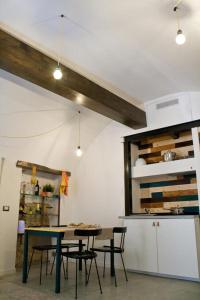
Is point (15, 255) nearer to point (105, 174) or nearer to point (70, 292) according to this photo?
point (70, 292)

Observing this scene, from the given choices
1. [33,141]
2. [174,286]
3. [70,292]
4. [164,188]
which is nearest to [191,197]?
[164,188]

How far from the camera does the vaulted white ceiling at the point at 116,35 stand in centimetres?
289

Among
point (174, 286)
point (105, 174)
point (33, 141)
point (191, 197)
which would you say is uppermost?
point (33, 141)

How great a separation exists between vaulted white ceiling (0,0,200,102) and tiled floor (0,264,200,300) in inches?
123

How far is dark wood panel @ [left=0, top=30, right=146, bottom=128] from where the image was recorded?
335 centimetres

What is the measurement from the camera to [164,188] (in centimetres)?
557

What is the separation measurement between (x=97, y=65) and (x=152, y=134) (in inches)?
80.8

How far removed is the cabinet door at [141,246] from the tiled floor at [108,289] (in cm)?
31

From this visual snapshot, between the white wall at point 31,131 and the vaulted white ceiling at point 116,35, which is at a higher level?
the vaulted white ceiling at point 116,35

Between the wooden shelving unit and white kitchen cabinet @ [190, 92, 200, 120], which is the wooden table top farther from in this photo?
white kitchen cabinet @ [190, 92, 200, 120]

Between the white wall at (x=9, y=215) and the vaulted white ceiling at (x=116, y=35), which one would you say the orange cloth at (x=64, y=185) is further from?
the vaulted white ceiling at (x=116, y=35)

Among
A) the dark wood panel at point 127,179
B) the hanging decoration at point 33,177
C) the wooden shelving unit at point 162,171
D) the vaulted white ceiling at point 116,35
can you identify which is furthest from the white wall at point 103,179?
the vaulted white ceiling at point 116,35

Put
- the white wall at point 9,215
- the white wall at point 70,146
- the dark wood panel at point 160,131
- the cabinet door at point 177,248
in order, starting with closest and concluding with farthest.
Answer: the cabinet door at point 177,248, the white wall at point 70,146, the white wall at point 9,215, the dark wood panel at point 160,131

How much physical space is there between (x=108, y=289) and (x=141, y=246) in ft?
4.49
